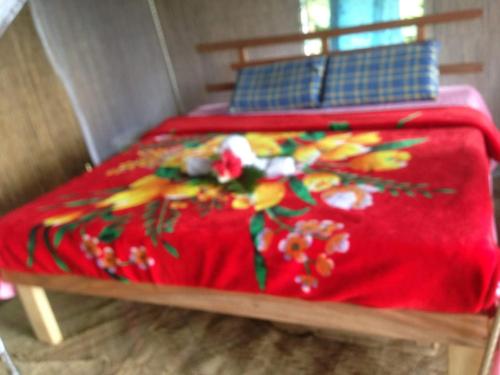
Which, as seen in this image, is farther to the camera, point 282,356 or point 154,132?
point 154,132

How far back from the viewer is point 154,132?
8.30 feet

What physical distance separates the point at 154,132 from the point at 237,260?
1.42 metres

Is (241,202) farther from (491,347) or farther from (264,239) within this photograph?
(491,347)

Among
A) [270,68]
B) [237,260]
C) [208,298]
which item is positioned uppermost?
[270,68]

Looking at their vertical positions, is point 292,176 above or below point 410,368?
above

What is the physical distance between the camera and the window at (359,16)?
262cm

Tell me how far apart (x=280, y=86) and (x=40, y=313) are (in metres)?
1.68

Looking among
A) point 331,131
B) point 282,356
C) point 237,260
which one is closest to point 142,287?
point 237,260

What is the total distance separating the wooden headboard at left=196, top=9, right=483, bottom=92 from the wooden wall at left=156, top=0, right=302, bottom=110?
5 centimetres

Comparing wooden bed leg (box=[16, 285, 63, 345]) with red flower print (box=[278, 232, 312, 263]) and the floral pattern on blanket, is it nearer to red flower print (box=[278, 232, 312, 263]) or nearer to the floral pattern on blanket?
the floral pattern on blanket

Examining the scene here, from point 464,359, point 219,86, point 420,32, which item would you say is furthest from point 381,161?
point 219,86

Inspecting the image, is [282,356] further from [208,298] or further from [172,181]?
[172,181]

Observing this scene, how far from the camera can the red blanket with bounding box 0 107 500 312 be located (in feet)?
3.72

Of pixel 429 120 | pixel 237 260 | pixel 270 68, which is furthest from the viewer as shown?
pixel 270 68
